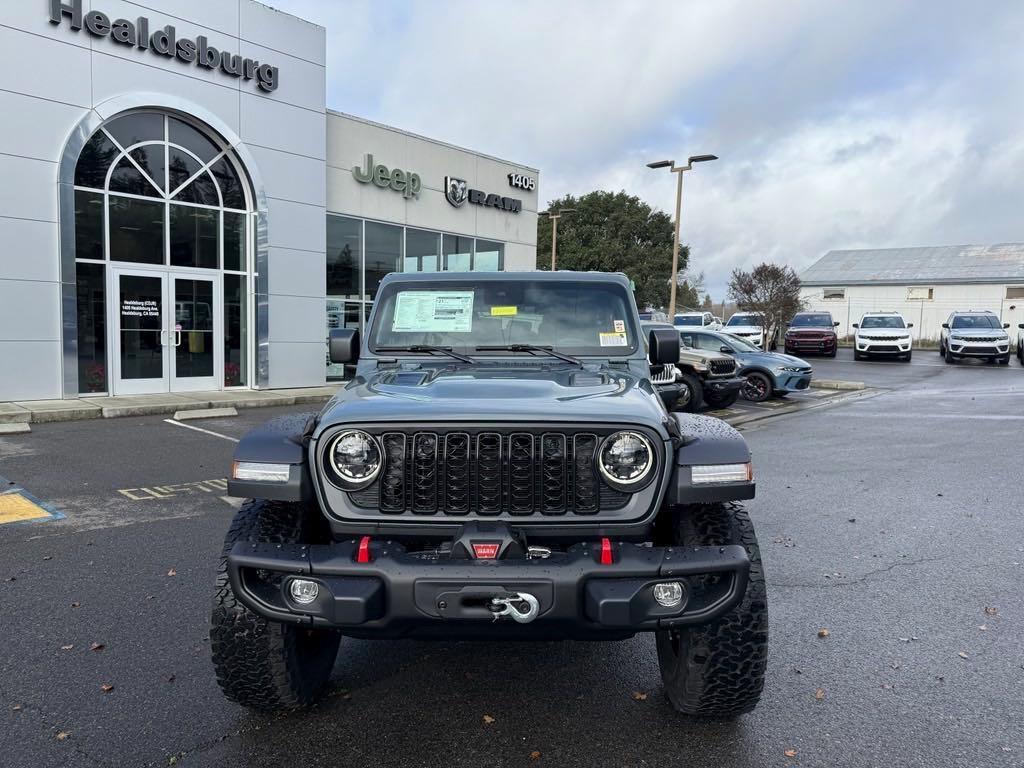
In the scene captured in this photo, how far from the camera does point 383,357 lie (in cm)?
401

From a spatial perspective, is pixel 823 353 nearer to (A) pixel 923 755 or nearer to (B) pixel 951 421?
(B) pixel 951 421

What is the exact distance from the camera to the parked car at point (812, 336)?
2861 cm

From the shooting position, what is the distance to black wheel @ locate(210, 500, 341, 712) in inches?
109

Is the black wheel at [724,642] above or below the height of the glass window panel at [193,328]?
below

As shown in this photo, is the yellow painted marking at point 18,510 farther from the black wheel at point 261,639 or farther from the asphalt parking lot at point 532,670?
the black wheel at point 261,639

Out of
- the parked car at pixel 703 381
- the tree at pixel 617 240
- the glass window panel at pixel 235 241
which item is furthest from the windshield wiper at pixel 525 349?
the tree at pixel 617 240

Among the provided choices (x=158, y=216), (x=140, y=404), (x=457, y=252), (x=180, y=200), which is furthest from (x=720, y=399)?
(x=158, y=216)

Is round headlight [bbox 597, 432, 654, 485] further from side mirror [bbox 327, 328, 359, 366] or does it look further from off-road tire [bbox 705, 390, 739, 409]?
off-road tire [bbox 705, 390, 739, 409]

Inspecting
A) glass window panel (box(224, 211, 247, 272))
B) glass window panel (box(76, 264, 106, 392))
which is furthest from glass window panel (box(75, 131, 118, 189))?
glass window panel (box(224, 211, 247, 272))

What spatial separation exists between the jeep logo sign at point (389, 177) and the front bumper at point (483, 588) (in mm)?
15825

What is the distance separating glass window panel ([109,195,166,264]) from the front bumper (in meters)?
12.8

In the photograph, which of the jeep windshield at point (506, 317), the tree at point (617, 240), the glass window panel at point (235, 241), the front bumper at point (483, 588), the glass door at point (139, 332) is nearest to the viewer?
the front bumper at point (483, 588)

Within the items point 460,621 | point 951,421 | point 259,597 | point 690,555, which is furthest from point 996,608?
point 951,421

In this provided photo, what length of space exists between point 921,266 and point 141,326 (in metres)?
48.4
